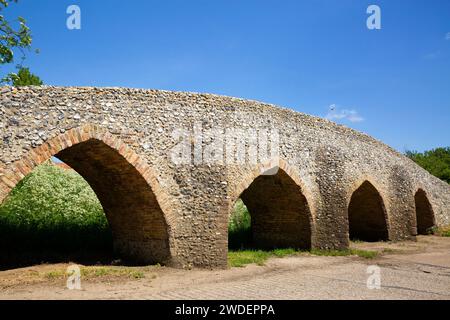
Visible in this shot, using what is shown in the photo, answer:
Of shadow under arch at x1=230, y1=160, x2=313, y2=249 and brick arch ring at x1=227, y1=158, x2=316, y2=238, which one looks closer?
brick arch ring at x1=227, y1=158, x2=316, y2=238

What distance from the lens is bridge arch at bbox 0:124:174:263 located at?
7875 millimetres

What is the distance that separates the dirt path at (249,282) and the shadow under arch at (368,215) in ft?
17.0

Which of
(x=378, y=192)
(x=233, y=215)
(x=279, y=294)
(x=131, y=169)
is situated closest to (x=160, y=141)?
(x=131, y=169)

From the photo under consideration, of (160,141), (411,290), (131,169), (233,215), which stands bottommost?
(411,290)

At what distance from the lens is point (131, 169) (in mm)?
8531

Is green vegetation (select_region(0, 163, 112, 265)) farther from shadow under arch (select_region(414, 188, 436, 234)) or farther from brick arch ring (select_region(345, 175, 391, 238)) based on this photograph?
shadow under arch (select_region(414, 188, 436, 234))

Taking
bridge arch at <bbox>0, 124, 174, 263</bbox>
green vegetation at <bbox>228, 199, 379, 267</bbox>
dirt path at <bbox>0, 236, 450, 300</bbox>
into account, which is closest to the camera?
dirt path at <bbox>0, 236, 450, 300</bbox>

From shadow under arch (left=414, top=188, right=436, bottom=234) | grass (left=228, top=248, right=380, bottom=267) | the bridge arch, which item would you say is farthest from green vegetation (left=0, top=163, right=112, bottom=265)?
shadow under arch (left=414, top=188, right=436, bottom=234)

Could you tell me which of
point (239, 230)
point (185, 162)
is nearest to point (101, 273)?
point (185, 162)

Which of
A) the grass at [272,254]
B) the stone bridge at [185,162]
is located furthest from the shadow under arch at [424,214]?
the grass at [272,254]

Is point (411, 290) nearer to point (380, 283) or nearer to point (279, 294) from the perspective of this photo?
point (380, 283)

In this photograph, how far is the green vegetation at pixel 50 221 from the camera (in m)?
10.3

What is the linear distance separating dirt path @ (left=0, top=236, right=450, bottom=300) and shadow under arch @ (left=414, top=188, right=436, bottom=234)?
1104 centimetres

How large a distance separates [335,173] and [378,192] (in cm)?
340
